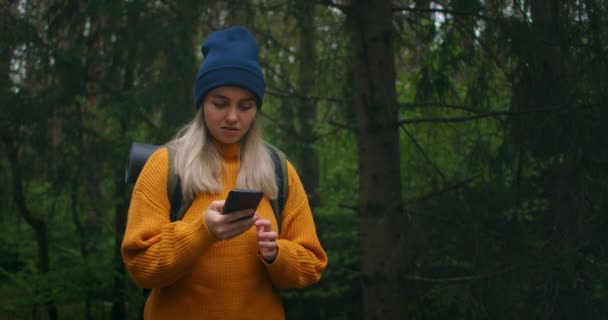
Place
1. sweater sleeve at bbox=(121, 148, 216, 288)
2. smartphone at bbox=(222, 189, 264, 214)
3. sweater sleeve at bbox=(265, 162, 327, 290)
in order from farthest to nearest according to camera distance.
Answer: sweater sleeve at bbox=(265, 162, 327, 290) → sweater sleeve at bbox=(121, 148, 216, 288) → smartphone at bbox=(222, 189, 264, 214)

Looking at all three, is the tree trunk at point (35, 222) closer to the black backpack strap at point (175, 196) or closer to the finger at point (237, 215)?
the black backpack strap at point (175, 196)

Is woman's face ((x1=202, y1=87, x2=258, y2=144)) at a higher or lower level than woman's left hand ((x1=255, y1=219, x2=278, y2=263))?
higher

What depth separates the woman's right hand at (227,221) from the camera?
1.96 meters

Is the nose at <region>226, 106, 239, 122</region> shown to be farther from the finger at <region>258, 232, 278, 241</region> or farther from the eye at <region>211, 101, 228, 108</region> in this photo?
the finger at <region>258, 232, 278, 241</region>

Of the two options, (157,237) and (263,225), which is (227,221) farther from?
(157,237)

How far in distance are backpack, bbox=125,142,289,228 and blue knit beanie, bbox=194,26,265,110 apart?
235 millimetres

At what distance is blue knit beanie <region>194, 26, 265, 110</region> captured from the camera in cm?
230

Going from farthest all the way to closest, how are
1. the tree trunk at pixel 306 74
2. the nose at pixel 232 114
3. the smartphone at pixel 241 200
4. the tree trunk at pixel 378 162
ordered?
the tree trunk at pixel 306 74 < the tree trunk at pixel 378 162 < the nose at pixel 232 114 < the smartphone at pixel 241 200

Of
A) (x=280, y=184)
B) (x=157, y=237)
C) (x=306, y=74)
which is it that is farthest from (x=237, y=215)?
(x=306, y=74)

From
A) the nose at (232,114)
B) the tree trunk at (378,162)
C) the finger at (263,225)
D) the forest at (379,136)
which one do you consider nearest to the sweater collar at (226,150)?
the nose at (232,114)

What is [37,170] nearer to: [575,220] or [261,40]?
[261,40]

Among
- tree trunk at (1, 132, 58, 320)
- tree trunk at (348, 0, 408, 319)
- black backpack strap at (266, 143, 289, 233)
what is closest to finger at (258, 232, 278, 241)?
black backpack strap at (266, 143, 289, 233)

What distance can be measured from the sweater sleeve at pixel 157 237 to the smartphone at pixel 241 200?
133 millimetres

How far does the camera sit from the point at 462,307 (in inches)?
151
